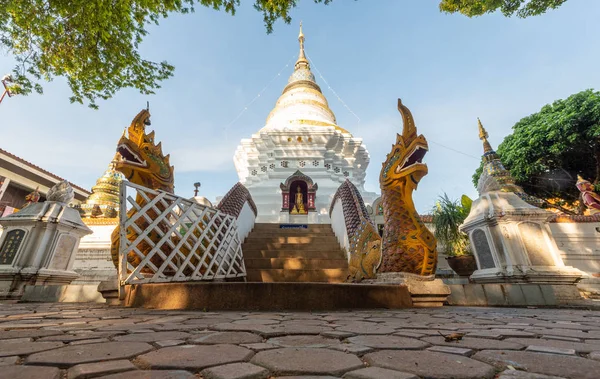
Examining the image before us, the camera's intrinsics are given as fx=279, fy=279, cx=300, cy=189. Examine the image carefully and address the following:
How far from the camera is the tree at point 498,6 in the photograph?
20.5 ft

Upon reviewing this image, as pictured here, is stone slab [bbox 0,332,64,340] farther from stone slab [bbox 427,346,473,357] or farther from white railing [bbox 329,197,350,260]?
white railing [bbox 329,197,350,260]

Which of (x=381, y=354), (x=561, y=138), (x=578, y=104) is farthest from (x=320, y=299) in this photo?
(x=578, y=104)

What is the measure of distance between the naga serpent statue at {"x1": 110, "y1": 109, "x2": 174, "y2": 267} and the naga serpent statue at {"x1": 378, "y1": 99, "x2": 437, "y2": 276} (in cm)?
323

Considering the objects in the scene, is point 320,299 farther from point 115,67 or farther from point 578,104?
point 578,104

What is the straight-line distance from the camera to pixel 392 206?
13.1ft

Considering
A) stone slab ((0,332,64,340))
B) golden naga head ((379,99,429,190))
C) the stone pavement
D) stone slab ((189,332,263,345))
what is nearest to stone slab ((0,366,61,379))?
the stone pavement

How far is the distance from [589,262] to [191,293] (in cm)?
913

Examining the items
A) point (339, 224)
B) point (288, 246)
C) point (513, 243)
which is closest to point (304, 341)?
point (513, 243)

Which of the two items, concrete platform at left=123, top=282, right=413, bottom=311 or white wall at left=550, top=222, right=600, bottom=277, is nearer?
concrete platform at left=123, top=282, right=413, bottom=311

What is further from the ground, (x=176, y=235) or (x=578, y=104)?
(x=578, y=104)

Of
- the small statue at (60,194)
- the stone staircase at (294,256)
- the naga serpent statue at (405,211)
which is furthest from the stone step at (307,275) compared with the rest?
the small statue at (60,194)

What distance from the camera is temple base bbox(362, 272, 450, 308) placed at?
336cm

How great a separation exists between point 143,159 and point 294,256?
11.4 ft

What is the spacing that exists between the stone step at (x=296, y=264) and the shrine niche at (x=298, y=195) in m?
5.75
